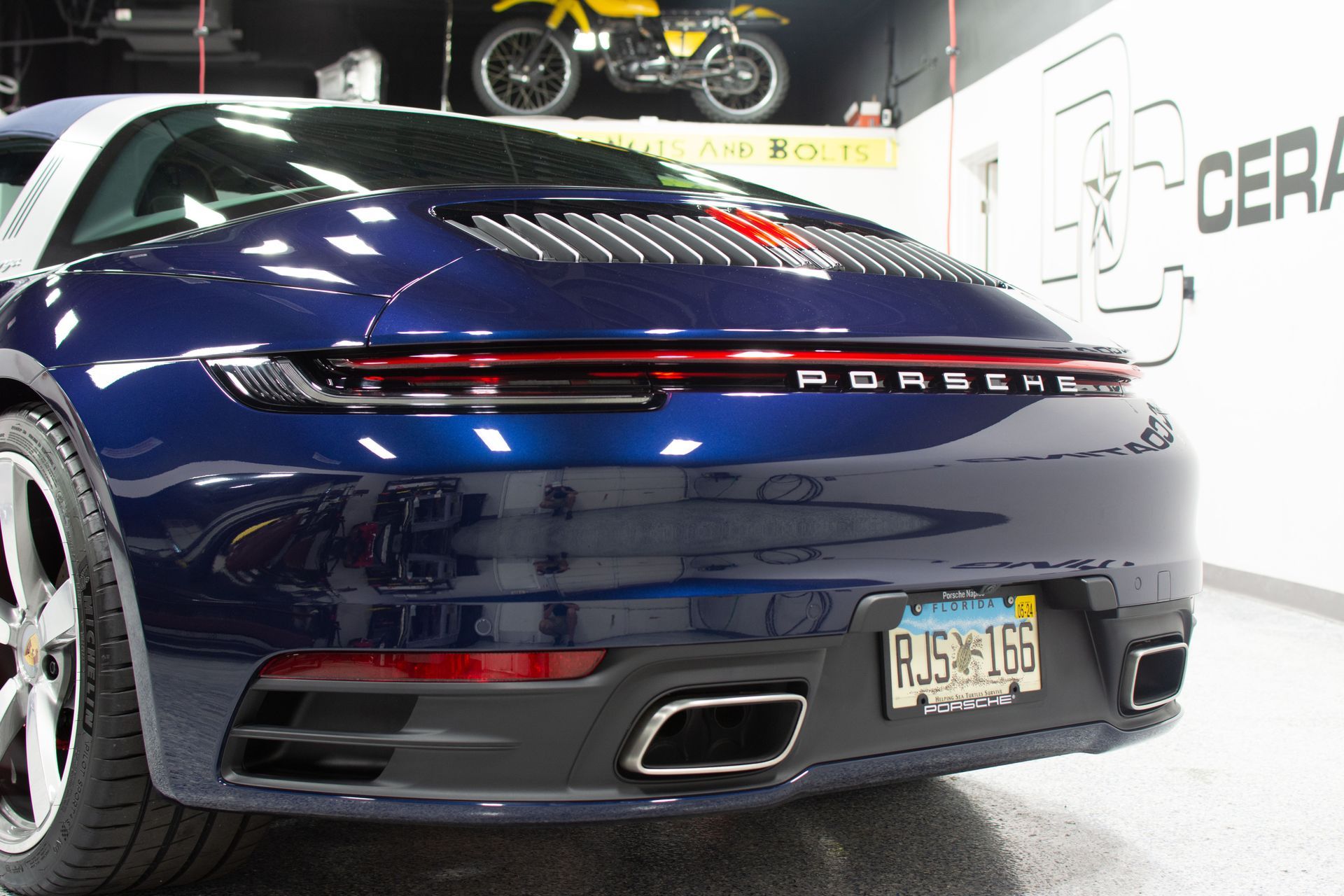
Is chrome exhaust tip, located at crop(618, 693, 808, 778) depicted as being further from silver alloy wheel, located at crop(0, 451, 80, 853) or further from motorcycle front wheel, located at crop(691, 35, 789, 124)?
motorcycle front wheel, located at crop(691, 35, 789, 124)

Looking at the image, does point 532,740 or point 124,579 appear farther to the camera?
point 124,579

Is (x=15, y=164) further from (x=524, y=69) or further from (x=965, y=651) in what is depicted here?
(x=524, y=69)

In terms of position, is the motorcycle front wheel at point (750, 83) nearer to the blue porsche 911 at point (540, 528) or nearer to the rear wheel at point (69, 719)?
the blue porsche 911 at point (540, 528)

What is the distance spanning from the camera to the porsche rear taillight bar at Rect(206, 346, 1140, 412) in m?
1.13

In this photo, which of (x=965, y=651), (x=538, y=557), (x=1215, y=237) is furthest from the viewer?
(x=1215, y=237)

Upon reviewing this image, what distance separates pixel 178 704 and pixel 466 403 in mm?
468

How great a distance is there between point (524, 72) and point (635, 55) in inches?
35.9

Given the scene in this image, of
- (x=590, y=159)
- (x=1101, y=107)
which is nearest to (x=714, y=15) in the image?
(x=1101, y=107)

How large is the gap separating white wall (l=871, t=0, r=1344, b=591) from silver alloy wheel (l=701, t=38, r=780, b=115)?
2877 mm

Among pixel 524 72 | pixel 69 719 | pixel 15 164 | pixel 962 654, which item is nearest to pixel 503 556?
pixel 962 654

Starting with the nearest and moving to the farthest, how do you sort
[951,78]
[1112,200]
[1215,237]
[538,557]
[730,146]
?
[538,557]
[1215,237]
[1112,200]
[951,78]
[730,146]

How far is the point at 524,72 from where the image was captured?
888 cm

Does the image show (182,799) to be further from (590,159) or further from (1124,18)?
(1124,18)

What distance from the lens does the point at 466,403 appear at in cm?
112
